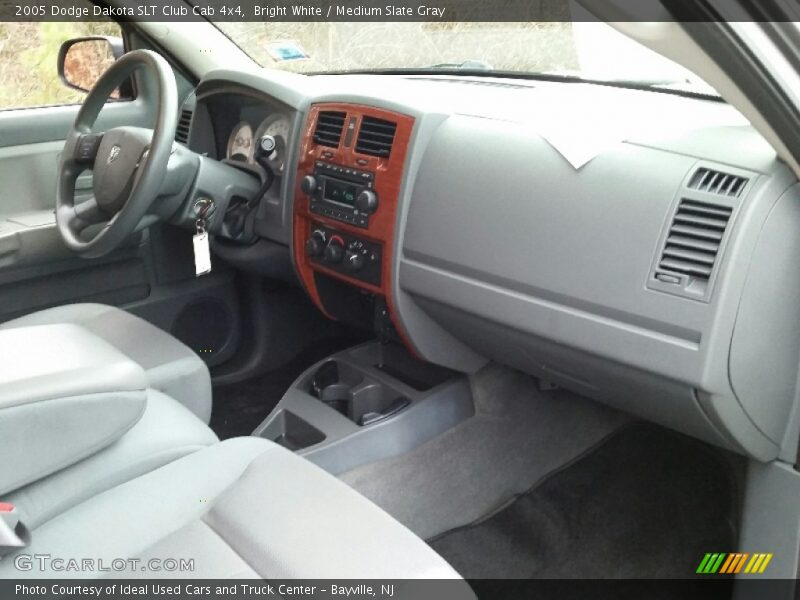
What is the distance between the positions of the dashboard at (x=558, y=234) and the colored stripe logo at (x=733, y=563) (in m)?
0.19

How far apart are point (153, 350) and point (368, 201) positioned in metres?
0.54

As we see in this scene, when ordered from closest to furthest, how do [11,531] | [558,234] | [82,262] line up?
[11,531] < [558,234] < [82,262]

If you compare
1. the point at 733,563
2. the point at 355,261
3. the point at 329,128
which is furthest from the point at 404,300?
the point at 733,563

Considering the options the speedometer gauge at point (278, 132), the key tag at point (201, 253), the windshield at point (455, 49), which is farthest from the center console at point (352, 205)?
the windshield at point (455, 49)

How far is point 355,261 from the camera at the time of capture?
1.89 m

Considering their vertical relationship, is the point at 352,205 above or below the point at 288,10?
below

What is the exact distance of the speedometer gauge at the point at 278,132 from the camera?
2.12 metres

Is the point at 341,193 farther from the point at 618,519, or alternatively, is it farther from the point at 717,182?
the point at 618,519

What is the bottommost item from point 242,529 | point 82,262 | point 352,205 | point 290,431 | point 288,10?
point 290,431

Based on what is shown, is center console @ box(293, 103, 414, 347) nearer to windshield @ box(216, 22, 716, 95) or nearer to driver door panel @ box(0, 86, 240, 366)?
windshield @ box(216, 22, 716, 95)

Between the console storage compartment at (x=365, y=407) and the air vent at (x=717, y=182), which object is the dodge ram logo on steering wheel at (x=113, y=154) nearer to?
the console storage compartment at (x=365, y=407)

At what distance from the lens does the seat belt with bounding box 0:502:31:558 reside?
1.02 metres

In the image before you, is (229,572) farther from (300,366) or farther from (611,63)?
(300,366)

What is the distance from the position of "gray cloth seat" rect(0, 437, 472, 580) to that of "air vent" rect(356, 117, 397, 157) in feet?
2.58
